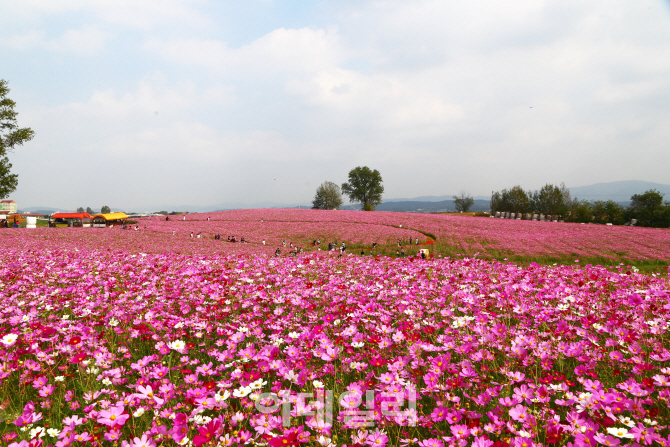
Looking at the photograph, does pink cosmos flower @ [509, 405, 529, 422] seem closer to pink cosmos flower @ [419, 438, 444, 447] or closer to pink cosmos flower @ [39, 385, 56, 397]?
pink cosmos flower @ [419, 438, 444, 447]

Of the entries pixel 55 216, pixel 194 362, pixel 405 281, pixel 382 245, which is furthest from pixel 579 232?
pixel 55 216

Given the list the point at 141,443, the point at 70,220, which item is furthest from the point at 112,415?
the point at 70,220

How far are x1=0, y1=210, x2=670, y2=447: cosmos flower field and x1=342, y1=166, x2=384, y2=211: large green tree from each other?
92433 mm

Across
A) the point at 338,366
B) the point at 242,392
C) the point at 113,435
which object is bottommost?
the point at 338,366

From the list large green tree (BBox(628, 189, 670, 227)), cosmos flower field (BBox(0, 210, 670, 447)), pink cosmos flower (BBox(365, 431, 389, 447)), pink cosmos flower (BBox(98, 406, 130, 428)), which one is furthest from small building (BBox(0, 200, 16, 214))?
large green tree (BBox(628, 189, 670, 227))

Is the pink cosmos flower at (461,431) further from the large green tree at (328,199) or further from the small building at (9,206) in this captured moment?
the small building at (9,206)

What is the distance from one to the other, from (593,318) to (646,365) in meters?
1.51

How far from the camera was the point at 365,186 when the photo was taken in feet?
326

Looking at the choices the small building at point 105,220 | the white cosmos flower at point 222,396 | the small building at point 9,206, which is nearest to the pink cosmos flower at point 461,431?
the white cosmos flower at point 222,396

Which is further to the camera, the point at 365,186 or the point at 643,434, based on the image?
the point at 365,186

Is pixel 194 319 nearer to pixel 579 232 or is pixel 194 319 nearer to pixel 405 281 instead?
pixel 405 281

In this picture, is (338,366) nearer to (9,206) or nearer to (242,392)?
(242,392)

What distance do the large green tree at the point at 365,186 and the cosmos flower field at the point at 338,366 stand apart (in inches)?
3639

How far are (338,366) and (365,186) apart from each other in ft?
320
